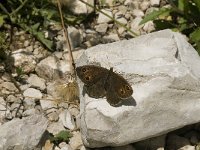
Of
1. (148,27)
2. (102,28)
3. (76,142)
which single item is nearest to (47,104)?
(76,142)

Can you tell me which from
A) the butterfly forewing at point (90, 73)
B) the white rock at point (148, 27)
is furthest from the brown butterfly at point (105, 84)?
the white rock at point (148, 27)

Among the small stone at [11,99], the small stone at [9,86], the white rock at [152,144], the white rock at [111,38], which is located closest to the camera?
the white rock at [152,144]

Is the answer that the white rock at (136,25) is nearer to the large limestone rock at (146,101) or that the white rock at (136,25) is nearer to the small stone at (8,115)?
the large limestone rock at (146,101)

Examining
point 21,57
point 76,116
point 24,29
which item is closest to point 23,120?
point 76,116

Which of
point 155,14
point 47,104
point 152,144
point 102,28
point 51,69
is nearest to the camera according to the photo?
point 152,144

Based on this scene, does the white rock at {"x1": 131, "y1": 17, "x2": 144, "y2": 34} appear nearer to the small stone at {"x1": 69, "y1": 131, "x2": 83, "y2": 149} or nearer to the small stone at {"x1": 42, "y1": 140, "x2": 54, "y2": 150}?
the small stone at {"x1": 69, "y1": 131, "x2": 83, "y2": 149}

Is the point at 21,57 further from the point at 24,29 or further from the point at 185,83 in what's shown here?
the point at 185,83

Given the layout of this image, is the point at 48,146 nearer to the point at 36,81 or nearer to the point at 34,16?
the point at 36,81
